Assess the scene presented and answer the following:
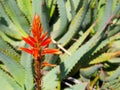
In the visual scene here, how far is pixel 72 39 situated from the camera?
67.4 inches

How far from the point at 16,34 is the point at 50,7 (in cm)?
25

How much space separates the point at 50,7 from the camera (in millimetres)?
1749

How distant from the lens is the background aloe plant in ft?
4.92

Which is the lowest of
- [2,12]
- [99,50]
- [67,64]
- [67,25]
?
[67,64]

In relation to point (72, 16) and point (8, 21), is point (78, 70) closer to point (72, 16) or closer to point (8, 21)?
point (72, 16)

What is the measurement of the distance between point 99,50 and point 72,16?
9.6 inches

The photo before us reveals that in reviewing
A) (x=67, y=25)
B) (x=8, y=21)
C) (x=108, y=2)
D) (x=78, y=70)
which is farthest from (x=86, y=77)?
(x=8, y=21)

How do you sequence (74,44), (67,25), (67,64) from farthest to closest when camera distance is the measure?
(67,25) < (74,44) < (67,64)

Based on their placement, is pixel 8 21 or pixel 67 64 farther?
pixel 8 21

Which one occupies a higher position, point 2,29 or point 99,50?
point 2,29

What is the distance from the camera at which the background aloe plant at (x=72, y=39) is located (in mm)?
1500

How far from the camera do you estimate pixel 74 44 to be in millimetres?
1600

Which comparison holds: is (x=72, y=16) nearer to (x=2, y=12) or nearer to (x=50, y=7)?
(x=50, y=7)

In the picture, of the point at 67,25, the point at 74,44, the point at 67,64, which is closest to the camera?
the point at 67,64
